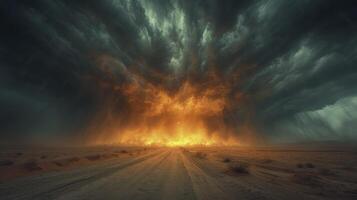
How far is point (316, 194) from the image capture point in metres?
9.69

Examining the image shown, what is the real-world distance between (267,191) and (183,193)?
469cm

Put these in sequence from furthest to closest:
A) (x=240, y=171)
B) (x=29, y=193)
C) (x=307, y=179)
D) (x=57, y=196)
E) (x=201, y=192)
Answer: (x=240, y=171) → (x=307, y=179) → (x=201, y=192) → (x=29, y=193) → (x=57, y=196)

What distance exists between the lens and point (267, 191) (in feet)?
33.0

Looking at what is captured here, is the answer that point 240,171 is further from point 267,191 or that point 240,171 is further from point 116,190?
point 116,190

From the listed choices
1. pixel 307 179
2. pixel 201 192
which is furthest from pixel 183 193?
pixel 307 179

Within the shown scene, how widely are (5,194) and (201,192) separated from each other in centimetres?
944

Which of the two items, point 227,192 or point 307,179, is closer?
point 227,192

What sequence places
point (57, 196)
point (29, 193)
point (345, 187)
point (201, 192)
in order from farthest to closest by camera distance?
point (345, 187)
point (201, 192)
point (29, 193)
point (57, 196)

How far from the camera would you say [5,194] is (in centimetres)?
883

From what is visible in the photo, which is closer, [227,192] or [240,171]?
[227,192]

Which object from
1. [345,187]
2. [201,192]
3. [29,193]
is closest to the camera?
[29,193]

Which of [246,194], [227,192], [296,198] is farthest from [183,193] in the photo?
[296,198]

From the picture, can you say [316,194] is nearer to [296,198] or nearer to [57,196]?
[296,198]

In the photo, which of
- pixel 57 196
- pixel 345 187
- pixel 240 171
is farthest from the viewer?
pixel 240 171
